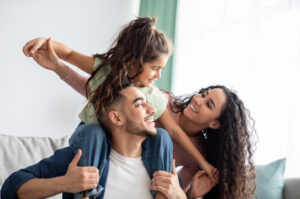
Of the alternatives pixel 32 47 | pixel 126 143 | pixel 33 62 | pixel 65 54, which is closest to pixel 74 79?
pixel 65 54

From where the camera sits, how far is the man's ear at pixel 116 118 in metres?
1.53

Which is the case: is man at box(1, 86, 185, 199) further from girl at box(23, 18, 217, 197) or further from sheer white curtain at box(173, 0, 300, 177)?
sheer white curtain at box(173, 0, 300, 177)

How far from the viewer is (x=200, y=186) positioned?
69.5 inches

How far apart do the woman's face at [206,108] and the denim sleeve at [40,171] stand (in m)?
0.72

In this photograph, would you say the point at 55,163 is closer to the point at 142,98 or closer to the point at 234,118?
the point at 142,98

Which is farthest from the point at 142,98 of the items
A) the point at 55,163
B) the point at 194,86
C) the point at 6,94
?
the point at 6,94

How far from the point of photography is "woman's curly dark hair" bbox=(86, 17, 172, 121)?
5.12 feet

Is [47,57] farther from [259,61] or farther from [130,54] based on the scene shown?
[259,61]

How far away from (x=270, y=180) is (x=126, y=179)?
108 centimetres

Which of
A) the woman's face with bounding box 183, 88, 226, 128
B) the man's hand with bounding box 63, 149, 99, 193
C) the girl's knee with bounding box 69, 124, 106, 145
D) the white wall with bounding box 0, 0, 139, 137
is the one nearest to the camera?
the man's hand with bounding box 63, 149, 99, 193

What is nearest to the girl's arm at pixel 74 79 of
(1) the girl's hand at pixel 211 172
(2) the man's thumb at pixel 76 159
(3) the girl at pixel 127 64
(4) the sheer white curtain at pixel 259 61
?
(3) the girl at pixel 127 64

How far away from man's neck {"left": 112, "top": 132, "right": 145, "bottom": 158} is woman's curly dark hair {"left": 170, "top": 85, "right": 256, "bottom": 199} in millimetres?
519

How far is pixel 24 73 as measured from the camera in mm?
3340

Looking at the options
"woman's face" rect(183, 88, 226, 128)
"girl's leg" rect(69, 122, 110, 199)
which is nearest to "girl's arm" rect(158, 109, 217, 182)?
"woman's face" rect(183, 88, 226, 128)
